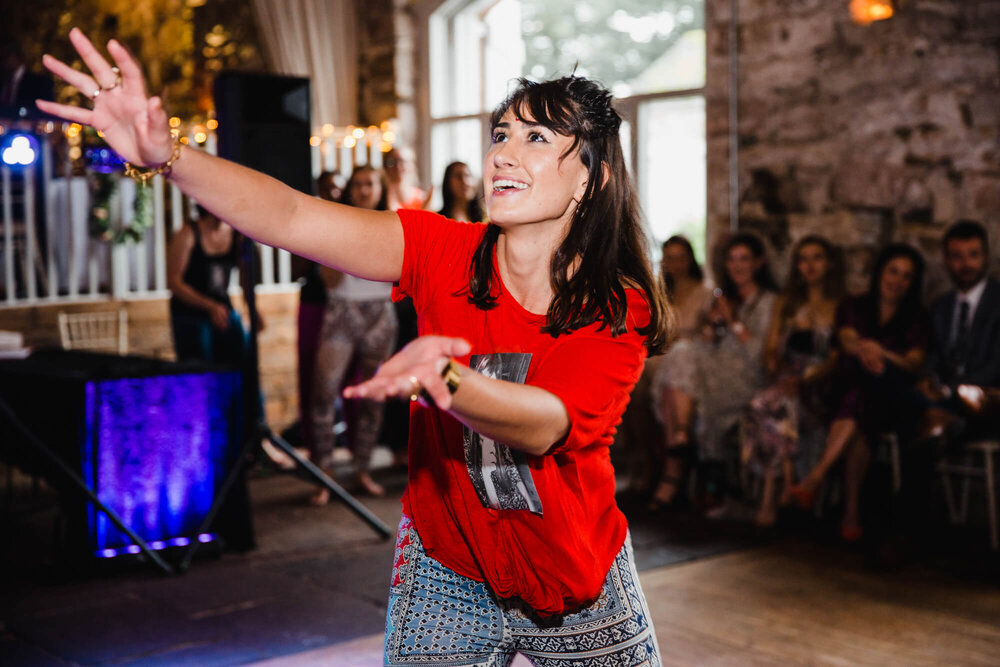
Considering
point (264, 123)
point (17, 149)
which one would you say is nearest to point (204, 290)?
point (264, 123)

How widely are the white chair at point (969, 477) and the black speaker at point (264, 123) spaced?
3.18 m

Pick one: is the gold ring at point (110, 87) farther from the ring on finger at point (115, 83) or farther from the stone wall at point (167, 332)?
the stone wall at point (167, 332)

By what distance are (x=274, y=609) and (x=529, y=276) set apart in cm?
272

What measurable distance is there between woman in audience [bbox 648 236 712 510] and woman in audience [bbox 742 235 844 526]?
1.25ft

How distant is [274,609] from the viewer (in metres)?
4.01

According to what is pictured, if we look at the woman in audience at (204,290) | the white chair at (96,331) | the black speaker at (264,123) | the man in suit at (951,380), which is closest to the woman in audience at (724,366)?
the man in suit at (951,380)

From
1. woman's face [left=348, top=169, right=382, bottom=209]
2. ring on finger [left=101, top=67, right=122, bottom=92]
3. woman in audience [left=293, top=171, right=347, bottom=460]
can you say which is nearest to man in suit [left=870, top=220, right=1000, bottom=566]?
woman's face [left=348, top=169, right=382, bottom=209]

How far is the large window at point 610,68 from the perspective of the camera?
729 centimetres

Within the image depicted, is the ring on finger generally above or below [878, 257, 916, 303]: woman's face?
above

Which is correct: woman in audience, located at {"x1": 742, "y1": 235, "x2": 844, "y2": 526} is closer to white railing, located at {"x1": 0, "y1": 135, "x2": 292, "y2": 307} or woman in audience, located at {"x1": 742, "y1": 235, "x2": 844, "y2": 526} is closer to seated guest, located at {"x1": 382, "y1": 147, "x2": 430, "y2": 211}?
seated guest, located at {"x1": 382, "y1": 147, "x2": 430, "y2": 211}

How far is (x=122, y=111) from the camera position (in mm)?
1446

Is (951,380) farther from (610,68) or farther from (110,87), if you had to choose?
(110,87)

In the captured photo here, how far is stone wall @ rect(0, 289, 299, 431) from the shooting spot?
700 cm

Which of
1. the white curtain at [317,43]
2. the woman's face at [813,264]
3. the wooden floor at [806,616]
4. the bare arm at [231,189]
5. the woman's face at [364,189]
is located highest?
the white curtain at [317,43]
